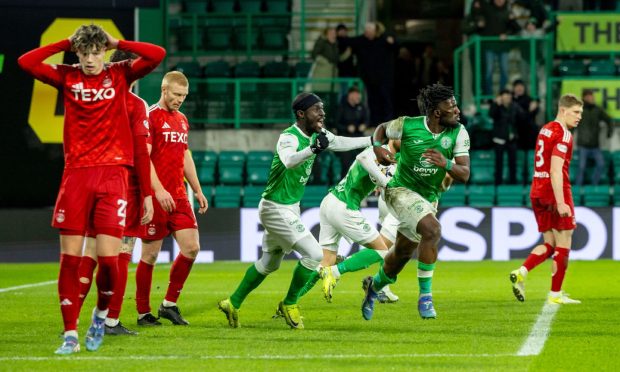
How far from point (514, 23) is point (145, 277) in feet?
45.2

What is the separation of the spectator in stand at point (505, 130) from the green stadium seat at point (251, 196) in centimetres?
420

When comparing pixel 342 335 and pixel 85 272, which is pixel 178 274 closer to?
pixel 85 272

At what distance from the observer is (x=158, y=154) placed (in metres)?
9.71

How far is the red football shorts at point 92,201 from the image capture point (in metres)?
7.61

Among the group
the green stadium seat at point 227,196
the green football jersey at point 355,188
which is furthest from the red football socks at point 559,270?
the green stadium seat at point 227,196

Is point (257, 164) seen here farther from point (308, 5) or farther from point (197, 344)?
point (197, 344)

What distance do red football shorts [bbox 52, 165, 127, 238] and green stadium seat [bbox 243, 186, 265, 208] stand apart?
12.8 metres

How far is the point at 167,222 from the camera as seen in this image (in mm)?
9750

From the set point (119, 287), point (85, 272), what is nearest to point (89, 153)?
point (85, 272)

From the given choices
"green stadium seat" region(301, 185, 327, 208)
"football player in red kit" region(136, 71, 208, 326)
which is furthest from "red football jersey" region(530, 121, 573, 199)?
"green stadium seat" region(301, 185, 327, 208)

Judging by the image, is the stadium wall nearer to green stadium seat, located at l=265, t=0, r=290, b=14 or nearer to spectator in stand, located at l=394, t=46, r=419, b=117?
spectator in stand, located at l=394, t=46, r=419, b=117

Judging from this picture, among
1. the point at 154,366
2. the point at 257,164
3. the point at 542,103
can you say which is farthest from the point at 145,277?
the point at 542,103

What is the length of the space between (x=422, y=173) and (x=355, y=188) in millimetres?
1881

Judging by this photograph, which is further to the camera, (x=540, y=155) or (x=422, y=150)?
(x=540, y=155)
